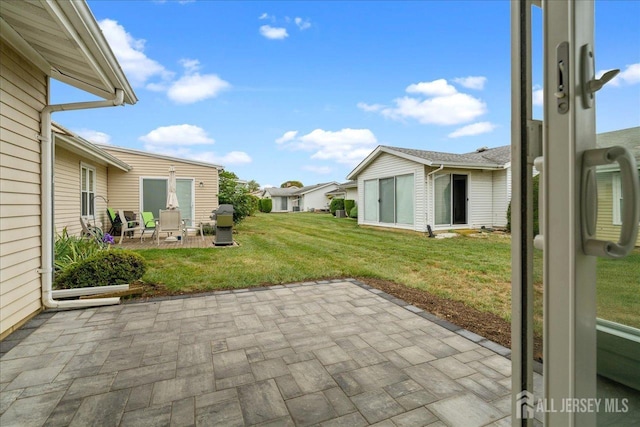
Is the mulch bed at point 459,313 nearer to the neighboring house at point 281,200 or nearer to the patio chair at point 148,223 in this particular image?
the patio chair at point 148,223

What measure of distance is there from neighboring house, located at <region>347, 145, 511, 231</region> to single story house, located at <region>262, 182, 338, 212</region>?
69.8 feet

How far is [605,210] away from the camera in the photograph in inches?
30.0

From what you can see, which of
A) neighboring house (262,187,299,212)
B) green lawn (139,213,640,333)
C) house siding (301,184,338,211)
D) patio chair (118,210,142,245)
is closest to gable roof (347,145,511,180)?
Answer: green lawn (139,213,640,333)

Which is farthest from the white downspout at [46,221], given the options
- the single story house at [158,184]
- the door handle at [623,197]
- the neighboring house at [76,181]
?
the single story house at [158,184]

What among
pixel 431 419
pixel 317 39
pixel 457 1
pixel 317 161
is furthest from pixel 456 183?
pixel 317 161

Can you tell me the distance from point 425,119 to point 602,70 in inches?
851

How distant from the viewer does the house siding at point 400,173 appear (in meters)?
10.6

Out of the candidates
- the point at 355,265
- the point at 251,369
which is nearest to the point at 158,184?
the point at 355,265

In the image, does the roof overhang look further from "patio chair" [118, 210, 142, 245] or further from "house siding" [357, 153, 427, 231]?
"house siding" [357, 153, 427, 231]

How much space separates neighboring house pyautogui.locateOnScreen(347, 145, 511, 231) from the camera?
1062 centimetres

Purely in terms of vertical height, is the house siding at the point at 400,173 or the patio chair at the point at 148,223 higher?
the house siding at the point at 400,173

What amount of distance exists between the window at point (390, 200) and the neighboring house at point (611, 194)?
34.7 feet

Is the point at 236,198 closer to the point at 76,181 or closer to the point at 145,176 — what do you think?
the point at 145,176

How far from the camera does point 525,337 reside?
0.92 m
